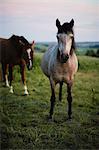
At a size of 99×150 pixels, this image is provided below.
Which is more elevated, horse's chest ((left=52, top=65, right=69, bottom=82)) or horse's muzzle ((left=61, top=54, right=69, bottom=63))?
horse's muzzle ((left=61, top=54, right=69, bottom=63))

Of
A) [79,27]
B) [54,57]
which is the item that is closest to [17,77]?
[54,57]

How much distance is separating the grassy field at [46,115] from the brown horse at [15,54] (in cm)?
4

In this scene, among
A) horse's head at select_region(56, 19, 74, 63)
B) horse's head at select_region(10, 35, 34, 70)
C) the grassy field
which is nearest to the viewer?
horse's head at select_region(56, 19, 74, 63)

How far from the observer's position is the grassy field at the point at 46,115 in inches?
120

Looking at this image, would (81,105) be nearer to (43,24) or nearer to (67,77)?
(67,77)

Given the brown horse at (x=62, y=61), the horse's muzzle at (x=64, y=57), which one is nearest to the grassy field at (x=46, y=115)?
the brown horse at (x=62, y=61)

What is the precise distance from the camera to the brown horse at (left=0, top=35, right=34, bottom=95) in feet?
10.4

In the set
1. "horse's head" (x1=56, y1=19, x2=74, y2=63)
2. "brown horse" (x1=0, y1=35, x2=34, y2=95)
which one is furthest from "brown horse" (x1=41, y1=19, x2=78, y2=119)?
"brown horse" (x1=0, y1=35, x2=34, y2=95)

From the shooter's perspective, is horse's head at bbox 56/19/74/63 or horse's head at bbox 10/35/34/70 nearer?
horse's head at bbox 56/19/74/63

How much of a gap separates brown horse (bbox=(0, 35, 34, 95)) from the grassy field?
0.04 m

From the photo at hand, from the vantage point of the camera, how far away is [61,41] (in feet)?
9.68

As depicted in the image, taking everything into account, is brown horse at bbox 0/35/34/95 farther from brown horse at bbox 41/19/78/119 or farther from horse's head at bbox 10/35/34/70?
brown horse at bbox 41/19/78/119

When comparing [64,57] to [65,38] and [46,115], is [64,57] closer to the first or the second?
[65,38]

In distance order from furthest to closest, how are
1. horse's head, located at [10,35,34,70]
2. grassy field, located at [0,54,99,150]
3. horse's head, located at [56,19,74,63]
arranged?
horse's head, located at [10,35,34,70] < grassy field, located at [0,54,99,150] < horse's head, located at [56,19,74,63]
